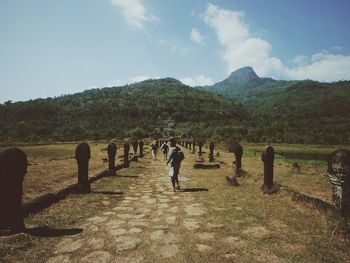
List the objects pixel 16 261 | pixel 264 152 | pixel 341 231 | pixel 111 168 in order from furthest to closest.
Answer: pixel 111 168 → pixel 264 152 → pixel 341 231 → pixel 16 261

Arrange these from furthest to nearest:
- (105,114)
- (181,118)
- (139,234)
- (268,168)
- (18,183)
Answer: (181,118) → (105,114) → (268,168) → (18,183) → (139,234)

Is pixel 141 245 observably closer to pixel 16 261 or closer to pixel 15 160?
pixel 16 261

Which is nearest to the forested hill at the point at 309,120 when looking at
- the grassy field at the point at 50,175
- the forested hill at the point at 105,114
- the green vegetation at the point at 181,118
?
the green vegetation at the point at 181,118

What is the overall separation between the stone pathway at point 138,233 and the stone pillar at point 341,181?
2.34m

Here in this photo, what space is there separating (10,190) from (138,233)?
7.70 ft

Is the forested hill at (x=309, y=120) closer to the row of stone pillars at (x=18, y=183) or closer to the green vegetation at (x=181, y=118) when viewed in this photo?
the green vegetation at (x=181, y=118)

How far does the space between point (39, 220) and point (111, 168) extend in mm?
7061

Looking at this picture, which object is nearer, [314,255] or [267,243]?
[314,255]

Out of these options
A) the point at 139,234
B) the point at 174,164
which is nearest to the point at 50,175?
the point at 174,164

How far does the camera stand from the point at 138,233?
5199 mm

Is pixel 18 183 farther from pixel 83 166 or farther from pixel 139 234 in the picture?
pixel 83 166

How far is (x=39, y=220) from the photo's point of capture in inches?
233

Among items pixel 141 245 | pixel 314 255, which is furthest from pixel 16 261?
pixel 314 255

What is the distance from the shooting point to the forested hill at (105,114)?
10088 cm
